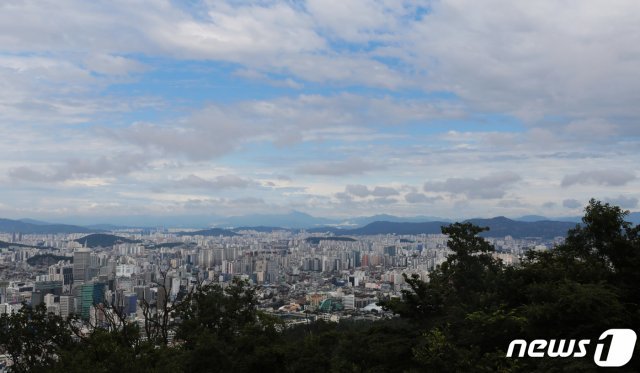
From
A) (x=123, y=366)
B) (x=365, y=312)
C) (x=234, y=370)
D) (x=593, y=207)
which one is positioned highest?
(x=593, y=207)

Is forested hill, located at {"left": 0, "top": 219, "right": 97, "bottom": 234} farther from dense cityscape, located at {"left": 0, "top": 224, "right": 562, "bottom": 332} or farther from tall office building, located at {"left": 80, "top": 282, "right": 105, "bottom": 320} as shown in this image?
tall office building, located at {"left": 80, "top": 282, "right": 105, "bottom": 320}

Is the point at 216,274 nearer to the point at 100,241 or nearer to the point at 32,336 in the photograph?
the point at 32,336

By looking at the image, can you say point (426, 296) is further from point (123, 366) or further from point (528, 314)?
point (123, 366)

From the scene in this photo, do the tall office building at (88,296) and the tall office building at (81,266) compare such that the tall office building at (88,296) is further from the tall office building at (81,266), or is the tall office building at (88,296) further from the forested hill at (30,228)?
the forested hill at (30,228)

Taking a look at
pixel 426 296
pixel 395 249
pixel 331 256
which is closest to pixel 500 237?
pixel 395 249

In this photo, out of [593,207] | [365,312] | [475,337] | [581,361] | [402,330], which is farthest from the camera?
[365,312]

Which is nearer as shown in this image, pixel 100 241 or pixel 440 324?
pixel 440 324

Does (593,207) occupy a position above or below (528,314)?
above

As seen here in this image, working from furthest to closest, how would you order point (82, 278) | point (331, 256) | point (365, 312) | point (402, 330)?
point (331, 256) < point (82, 278) < point (365, 312) < point (402, 330)

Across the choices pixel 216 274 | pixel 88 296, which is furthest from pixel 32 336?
pixel 216 274

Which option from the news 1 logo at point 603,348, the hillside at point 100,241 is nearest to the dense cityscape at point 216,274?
the hillside at point 100,241
